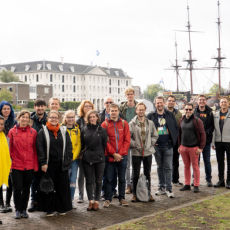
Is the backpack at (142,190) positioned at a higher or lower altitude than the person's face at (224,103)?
lower

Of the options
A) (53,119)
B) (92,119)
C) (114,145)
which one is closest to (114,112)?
(92,119)

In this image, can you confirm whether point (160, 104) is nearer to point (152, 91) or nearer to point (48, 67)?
point (48, 67)

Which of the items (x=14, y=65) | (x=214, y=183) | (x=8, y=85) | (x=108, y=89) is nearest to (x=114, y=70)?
(x=108, y=89)

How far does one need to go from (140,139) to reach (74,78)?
5084 inches

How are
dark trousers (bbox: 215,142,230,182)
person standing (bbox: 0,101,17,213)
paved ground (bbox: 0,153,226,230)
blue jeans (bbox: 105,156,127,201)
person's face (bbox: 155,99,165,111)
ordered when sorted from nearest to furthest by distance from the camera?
1. paved ground (bbox: 0,153,226,230)
2. person standing (bbox: 0,101,17,213)
3. blue jeans (bbox: 105,156,127,201)
4. person's face (bbox: 155,99,165,111)
5. dark trousers (bbox: 215,142,230,182)

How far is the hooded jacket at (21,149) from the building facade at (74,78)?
115m

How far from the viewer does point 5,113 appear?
6.79 metres

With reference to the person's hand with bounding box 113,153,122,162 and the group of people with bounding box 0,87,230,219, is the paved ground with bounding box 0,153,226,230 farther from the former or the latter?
the person's hand with bounding box 113,153,122,162

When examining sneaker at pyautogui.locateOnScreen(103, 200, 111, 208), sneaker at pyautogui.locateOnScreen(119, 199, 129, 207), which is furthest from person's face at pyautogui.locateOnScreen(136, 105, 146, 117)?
sneaker at pyautogui.locateOnScreen(103, 200, 111, 208)

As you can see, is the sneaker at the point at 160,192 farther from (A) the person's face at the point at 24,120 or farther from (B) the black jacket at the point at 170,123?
(A) the person's face at the point at 24,120

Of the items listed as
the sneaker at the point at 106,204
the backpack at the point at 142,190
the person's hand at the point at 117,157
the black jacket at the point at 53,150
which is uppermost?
the black jacket at the point at 53,150

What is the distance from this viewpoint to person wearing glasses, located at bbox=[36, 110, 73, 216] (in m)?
6.29

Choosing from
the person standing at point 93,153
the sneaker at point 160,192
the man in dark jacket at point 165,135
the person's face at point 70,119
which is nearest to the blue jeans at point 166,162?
the man in dark jacket at point 165,135

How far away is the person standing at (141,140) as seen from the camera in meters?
7.38
